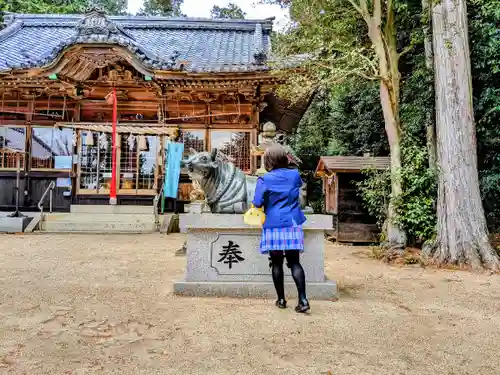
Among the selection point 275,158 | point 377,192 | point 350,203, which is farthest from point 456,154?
point 275,158

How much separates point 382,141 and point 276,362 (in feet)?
36.0

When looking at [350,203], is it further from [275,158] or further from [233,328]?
[233,328]

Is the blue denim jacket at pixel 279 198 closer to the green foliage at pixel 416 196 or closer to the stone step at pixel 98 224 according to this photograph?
the green foliage at pixel 416 196

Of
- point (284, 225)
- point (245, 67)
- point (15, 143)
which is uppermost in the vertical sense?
point (245, 67)

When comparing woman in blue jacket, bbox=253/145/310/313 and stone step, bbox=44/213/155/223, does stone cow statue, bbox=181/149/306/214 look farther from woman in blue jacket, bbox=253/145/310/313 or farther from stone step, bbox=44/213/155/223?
Answer: stone step, bbox=44/213/155/223

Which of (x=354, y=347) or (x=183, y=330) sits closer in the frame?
(x=354, y=347)

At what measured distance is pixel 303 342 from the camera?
262cm

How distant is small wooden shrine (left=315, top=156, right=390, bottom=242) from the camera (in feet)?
27.8

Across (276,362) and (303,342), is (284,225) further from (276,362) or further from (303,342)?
(276,362)

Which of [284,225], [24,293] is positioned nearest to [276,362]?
[284,225]

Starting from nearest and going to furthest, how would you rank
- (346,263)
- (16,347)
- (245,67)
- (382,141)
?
(16,347) < (346,263) < (245,67) < (382,141)

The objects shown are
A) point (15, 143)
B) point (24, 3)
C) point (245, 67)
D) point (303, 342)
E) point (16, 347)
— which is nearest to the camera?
point (16, 347)

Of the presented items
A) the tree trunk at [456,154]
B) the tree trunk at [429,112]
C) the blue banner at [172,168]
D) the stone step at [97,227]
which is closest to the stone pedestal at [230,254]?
the tree trunk at [456,154]

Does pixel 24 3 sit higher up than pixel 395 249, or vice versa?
pixel 24 3
